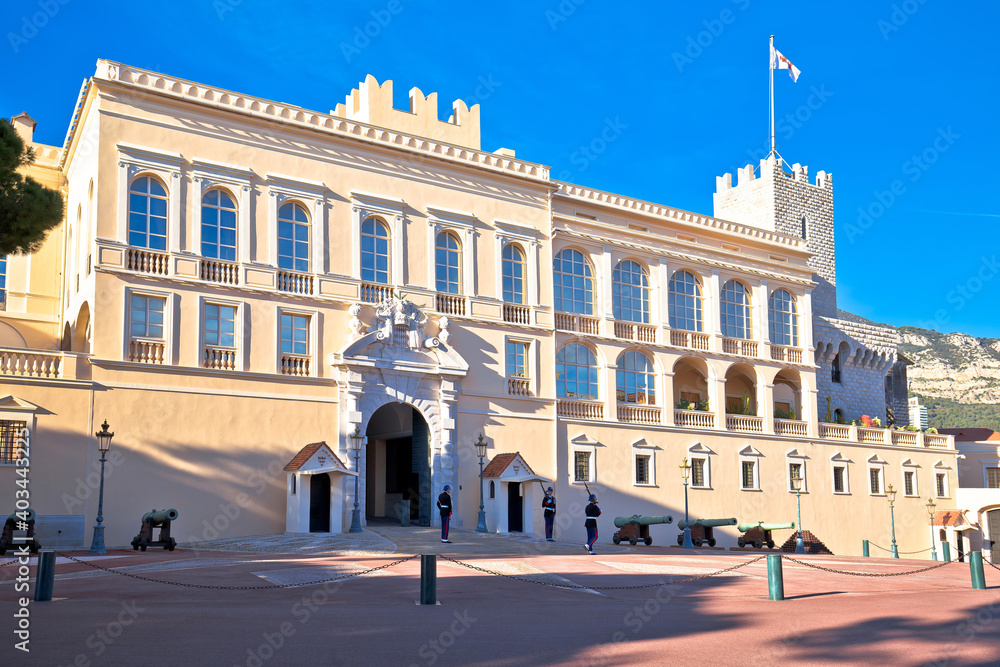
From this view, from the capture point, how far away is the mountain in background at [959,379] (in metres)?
107

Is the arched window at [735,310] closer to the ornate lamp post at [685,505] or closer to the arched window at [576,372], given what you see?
the ornate lamp post at [685,505]

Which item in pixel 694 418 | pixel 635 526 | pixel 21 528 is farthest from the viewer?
pixel 694 418

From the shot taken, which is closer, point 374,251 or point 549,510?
point 549,510

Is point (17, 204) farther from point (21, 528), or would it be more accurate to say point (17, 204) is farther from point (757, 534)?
point (757, 534)

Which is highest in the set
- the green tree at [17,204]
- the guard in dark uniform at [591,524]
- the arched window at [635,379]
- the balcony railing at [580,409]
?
the green tree at [17,204]

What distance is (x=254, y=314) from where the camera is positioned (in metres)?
27.4

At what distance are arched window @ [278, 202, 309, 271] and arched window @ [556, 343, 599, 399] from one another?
9.63 m

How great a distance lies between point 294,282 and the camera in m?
28.3

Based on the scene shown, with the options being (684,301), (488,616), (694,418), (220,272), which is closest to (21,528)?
(220,272)

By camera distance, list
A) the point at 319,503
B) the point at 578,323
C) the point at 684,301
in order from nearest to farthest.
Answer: the point at 319,503
the point at 578,323
the point at 684,301

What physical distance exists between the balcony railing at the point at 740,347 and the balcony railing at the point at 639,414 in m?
4.47

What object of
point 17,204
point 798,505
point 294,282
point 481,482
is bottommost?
point 798,505

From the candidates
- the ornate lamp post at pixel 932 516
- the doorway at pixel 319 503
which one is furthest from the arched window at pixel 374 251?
the ornate lamp post at pixel 932 516

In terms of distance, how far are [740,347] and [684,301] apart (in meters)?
3.11
